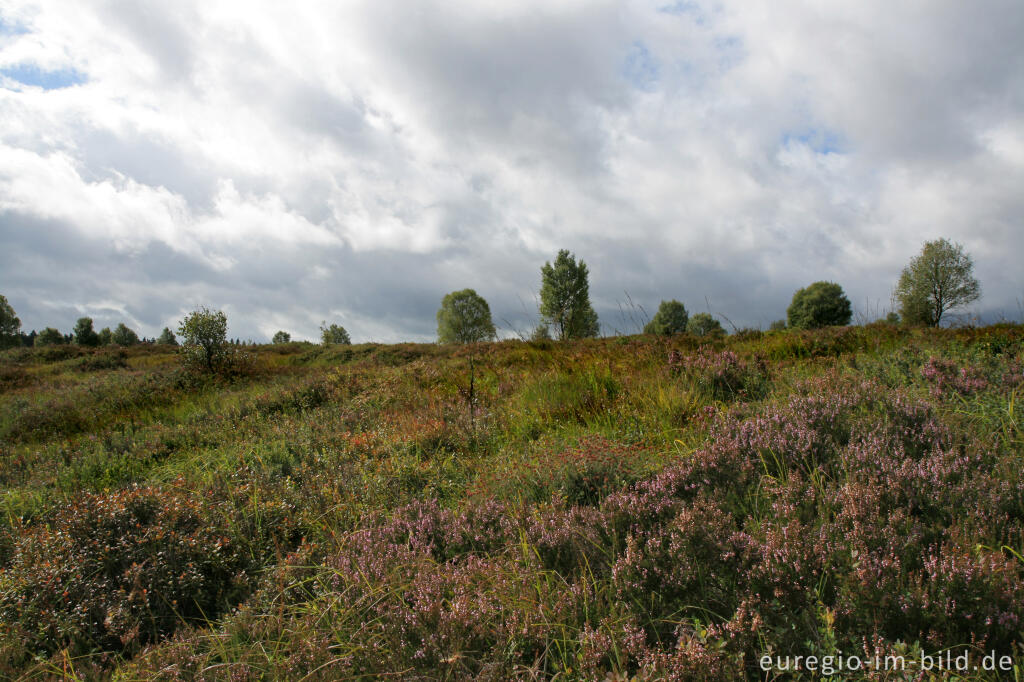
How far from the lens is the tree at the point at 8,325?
59.6 meters

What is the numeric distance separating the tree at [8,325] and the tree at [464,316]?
55006mm

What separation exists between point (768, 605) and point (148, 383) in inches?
661

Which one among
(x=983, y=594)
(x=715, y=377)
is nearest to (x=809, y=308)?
(x=715, y=377)

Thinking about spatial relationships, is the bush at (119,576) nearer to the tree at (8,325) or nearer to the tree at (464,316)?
the tree at (464,316)

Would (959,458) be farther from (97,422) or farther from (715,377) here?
(97,422)

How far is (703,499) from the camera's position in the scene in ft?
9.23

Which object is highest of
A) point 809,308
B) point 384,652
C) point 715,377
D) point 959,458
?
point 809,308

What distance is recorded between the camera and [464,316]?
191ft

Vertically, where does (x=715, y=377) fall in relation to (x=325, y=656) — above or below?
above

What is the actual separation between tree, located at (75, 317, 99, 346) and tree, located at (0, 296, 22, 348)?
14.2m

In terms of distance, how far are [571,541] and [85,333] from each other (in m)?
71.2

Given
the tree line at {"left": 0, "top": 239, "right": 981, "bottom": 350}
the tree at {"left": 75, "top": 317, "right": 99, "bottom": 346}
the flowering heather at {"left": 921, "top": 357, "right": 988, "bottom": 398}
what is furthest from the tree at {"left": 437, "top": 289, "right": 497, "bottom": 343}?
the flowering heather at {"left": 921, "top": 357, "right": 988, "bottom": 398}

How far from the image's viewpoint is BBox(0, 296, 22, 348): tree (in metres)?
59.6

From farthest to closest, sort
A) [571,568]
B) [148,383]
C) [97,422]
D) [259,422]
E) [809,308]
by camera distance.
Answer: [809,308] < [148,383] < [97,422] < [259,422] < [571,568]
